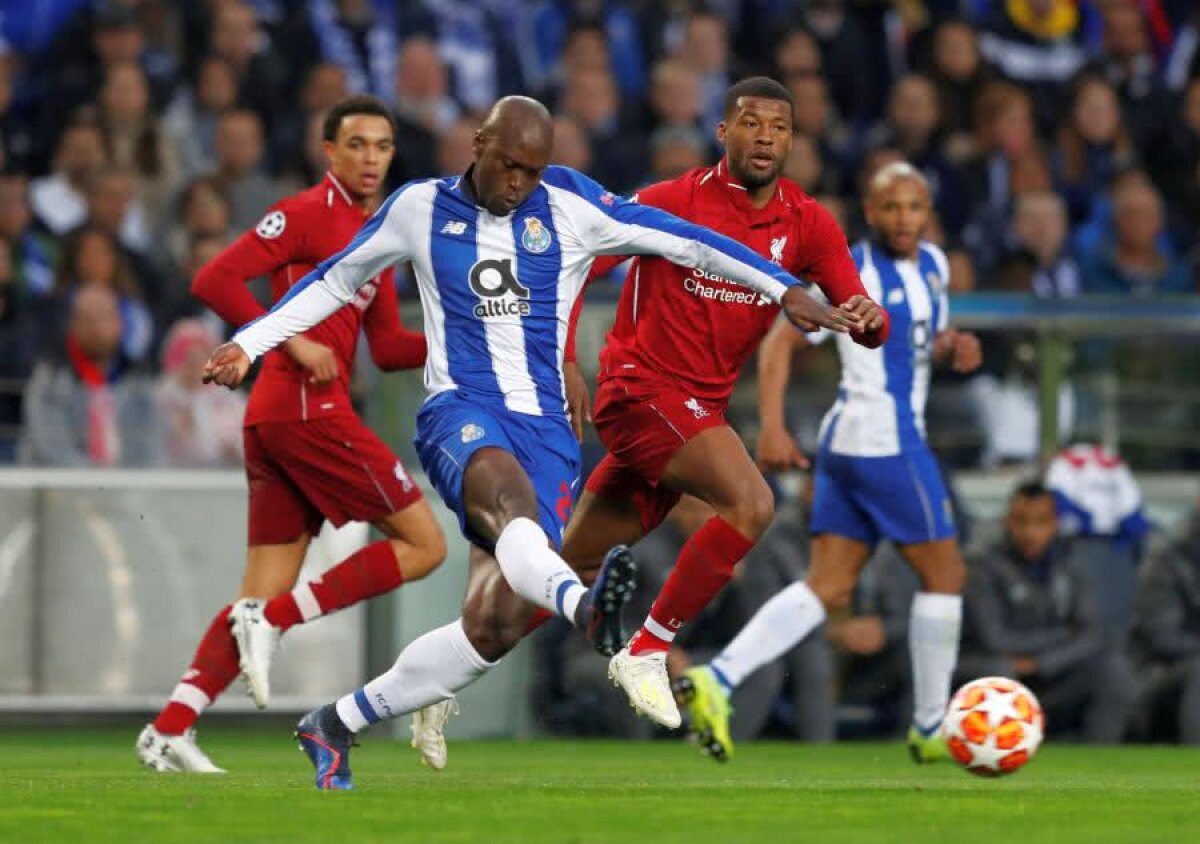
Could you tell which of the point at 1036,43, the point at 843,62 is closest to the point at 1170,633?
the point at 843,62

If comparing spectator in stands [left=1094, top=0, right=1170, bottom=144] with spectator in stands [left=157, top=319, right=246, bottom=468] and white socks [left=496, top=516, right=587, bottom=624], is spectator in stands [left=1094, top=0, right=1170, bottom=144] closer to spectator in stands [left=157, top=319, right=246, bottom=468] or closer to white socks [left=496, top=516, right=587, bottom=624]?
spectator in stands [left=157, top=319, right=246, bottom=468]

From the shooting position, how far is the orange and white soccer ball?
29.3 feet

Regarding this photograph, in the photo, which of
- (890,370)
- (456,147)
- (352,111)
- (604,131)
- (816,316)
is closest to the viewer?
(816,316)

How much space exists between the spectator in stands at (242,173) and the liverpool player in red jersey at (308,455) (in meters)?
5.81

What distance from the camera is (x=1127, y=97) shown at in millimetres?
18125

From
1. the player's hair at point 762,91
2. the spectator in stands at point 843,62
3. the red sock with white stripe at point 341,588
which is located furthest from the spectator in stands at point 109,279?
the player's hair at point 762,91

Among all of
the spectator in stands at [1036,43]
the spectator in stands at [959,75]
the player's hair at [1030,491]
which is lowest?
the player's hair at [1030,491]

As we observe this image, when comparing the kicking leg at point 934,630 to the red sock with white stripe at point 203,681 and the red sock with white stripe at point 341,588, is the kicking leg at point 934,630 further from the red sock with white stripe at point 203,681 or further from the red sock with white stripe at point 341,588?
the red sock with white stripe at point 203,681

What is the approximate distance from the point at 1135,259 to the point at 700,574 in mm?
7843

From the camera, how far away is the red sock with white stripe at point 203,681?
31.6ft

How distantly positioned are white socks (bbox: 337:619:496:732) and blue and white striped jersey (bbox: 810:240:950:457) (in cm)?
316

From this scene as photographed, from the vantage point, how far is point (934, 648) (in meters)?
10.8

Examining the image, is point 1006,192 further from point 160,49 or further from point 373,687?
point 373,687

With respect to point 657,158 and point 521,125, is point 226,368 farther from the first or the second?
point 657,158
